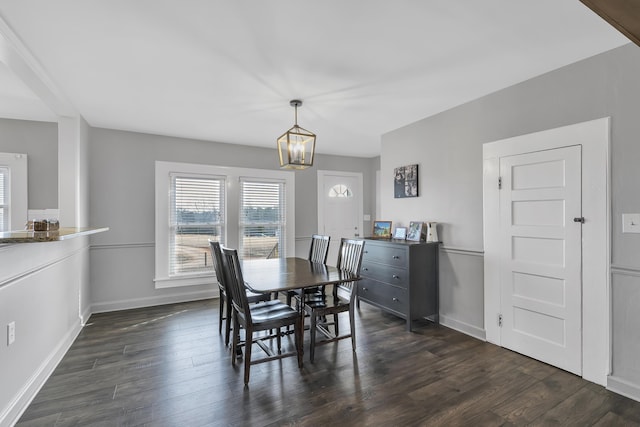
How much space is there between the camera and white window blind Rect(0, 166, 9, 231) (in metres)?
3.51

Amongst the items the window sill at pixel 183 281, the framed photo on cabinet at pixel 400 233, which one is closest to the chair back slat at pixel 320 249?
the framed photo on cabinet at pixel 400 233

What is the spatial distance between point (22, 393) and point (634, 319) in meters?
4.17

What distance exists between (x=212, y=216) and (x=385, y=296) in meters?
2.78

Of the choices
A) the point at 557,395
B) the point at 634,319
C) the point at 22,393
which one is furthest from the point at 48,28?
the point at 634,319

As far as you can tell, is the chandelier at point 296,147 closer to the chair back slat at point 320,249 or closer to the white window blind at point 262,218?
the chair back slat at point 320,249

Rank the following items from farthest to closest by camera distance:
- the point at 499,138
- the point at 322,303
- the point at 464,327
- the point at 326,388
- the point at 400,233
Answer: the point at 400,233 → the point at 464,327 → the point at 499,138 → the point at 322,303 → the point at 326,388

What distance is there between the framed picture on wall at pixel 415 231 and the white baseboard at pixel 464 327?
0.93m

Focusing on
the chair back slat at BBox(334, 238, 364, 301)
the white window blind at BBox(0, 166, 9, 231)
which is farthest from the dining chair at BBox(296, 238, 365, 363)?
the white window blind at BBox(0, 166, 9, 231)

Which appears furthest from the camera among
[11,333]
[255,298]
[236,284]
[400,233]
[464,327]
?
[400,233]

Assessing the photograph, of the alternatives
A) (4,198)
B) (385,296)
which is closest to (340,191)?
(385,296)

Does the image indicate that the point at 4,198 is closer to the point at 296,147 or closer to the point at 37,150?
the point at 37,150

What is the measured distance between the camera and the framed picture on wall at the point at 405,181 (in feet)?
12.6

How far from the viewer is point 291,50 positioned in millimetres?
2164

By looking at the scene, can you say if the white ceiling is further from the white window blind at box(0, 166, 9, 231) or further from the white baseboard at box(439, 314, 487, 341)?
the white baseboard at box(439, 314, 487, 341)
